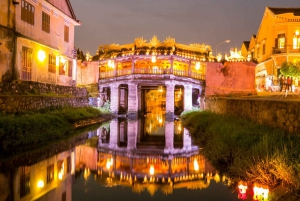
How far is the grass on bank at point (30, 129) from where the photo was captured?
12.9 meters

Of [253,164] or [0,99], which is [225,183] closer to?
[253,164]

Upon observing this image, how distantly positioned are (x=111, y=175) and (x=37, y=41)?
16.4 metres

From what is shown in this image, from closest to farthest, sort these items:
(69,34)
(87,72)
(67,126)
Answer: (67,126), (69,34), (87,72)

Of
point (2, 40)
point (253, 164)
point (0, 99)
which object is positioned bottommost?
point (253, 164)

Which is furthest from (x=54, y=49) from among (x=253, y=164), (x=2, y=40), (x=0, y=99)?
(x=253, y=164)

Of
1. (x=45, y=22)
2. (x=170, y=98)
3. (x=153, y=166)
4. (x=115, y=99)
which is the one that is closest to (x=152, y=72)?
(x=170, y=98)

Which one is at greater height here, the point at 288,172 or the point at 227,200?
the point at 288,172

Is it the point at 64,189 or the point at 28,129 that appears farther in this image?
the point at 28,129

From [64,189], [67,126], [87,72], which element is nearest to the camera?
[64,189]

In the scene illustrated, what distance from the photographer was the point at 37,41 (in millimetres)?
23359

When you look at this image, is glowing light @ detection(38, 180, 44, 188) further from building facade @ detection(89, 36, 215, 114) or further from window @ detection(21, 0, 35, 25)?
building facade @ detection(89, 36, 215, 114)

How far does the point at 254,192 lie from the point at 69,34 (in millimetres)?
26063

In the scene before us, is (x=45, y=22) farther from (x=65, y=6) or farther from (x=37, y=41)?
(x=65, y=6)

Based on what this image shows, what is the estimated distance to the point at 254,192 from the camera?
7398 mm
